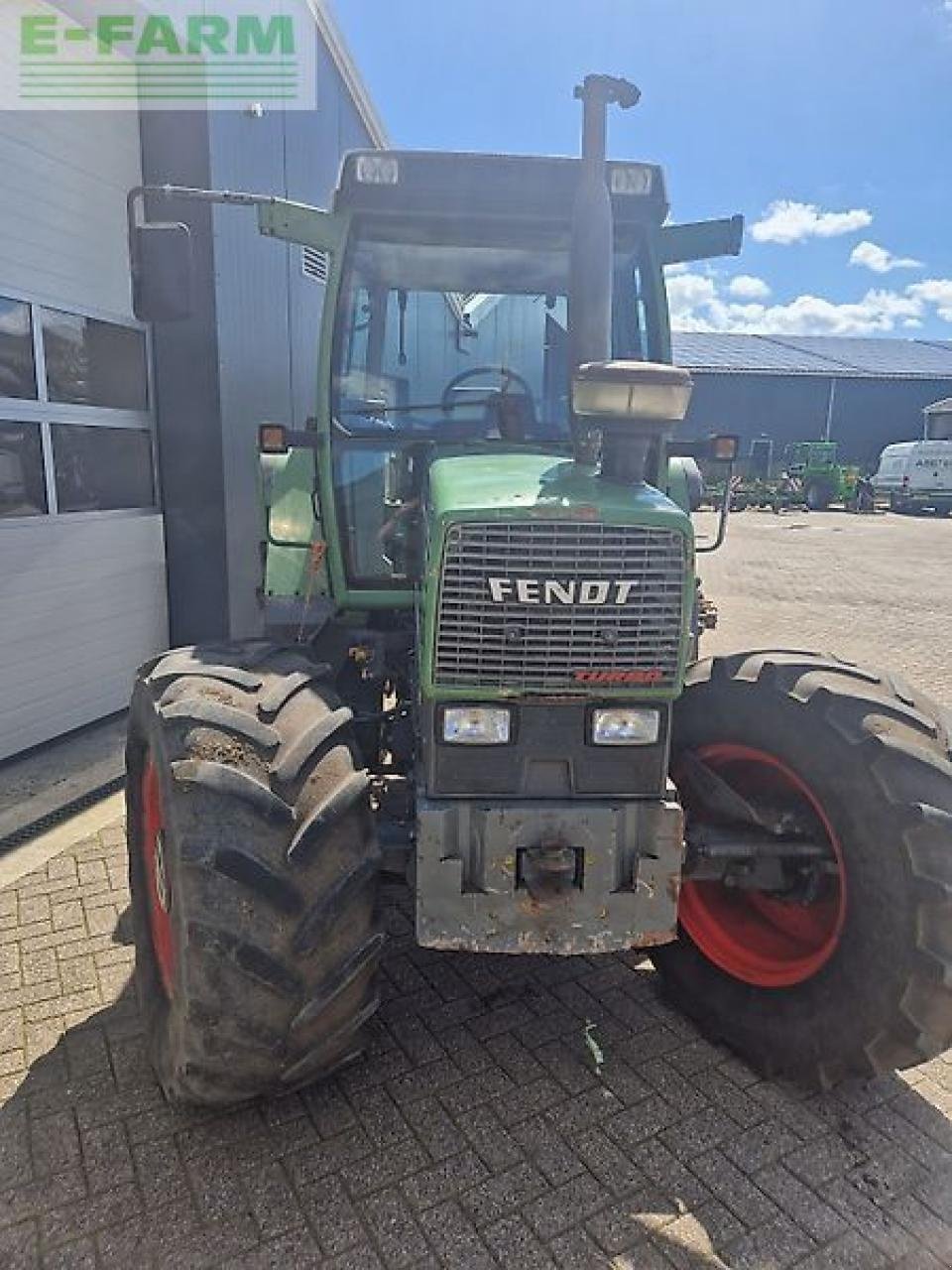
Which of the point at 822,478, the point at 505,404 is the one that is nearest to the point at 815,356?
the point at 822,478

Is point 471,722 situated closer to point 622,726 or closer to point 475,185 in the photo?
point 622,726

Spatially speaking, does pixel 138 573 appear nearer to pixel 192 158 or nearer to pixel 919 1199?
pixel 192 158

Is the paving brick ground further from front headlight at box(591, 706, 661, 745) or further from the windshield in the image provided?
the windshield

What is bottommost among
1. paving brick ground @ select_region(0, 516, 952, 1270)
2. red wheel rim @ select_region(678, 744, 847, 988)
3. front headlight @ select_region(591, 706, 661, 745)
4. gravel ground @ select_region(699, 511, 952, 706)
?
gravel ground @ select_region(699, 511, 952, 706)

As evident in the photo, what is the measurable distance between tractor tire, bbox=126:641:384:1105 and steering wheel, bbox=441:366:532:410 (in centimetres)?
155

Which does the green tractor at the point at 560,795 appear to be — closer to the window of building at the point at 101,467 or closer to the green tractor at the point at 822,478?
the window of building at the point at 101,467

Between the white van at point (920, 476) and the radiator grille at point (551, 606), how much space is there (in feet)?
97.2

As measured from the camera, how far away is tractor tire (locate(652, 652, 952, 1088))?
2.36 m

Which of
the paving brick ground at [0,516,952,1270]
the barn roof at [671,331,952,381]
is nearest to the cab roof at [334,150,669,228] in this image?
the paving brick ground at [0,516,952,1270]

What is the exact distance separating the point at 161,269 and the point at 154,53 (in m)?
3.73

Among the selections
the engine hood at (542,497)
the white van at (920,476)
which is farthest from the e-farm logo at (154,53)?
the white van at (920,476)

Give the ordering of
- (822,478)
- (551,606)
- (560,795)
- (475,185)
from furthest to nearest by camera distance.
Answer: (822,478) < (475,185) < (560,795) < (551,606)

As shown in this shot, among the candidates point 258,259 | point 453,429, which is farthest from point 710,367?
point 453,429

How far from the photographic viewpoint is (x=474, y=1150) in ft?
7.72
